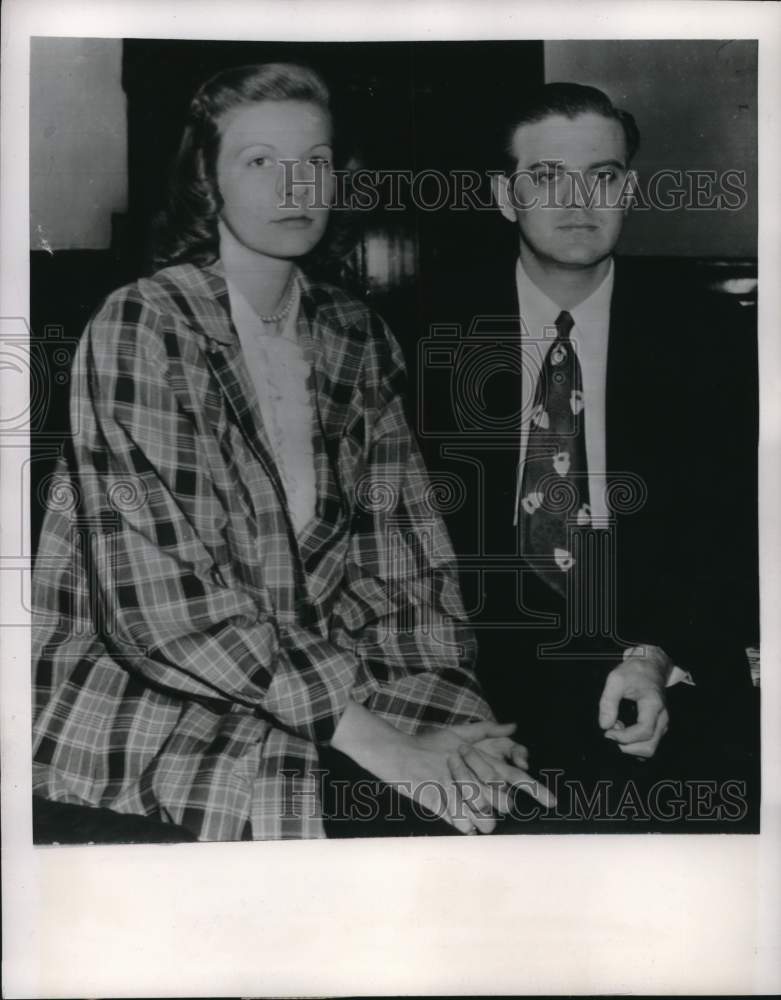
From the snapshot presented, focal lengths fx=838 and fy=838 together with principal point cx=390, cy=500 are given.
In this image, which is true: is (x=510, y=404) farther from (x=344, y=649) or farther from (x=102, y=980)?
(x=102, y=980)

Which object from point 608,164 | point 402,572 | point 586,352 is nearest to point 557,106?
point 608,164

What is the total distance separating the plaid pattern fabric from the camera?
1.37 meters

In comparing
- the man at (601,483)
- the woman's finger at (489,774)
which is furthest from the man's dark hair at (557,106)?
the woman's finger at (489,774)

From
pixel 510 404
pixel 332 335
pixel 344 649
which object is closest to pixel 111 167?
pixel 332 335

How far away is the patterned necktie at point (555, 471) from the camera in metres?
1.42

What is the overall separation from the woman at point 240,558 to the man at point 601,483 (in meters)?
0.12

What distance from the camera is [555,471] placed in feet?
4.68

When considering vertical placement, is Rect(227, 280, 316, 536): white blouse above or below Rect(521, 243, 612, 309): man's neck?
below

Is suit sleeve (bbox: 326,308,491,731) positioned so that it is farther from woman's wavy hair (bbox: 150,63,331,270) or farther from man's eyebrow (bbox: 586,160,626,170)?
man's eyebrow (bbox: 586,160,626,170)

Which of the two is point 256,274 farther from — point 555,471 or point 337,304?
point 555,471

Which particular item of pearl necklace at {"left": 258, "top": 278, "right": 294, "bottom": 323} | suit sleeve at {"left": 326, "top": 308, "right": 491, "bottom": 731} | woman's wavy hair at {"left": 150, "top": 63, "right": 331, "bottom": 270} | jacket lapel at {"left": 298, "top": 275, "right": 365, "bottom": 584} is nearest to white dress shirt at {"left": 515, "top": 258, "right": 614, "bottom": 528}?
suit sleeve at {"left": 326, "top": 308, "right": 491, "bottom": 731}

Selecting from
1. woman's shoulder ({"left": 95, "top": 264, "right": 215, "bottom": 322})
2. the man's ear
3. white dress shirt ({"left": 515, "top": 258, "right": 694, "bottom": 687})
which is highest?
the man's ear

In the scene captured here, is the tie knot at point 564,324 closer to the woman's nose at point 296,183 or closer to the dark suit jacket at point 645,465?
the dark suit jacket at point 645,465

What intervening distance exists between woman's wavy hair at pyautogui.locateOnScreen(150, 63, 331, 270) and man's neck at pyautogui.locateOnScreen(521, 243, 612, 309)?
1.45 feet
